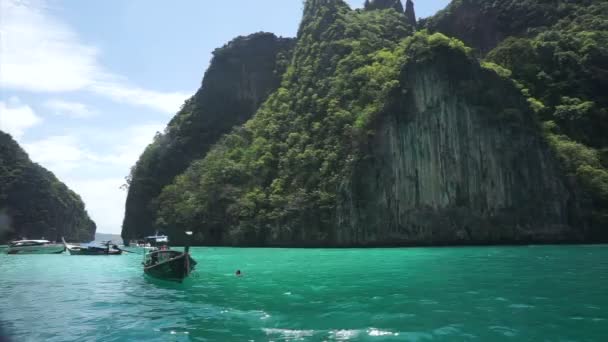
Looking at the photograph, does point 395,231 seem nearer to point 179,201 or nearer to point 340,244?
point 340,244

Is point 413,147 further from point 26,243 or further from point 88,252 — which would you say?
point 26,243

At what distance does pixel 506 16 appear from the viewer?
80.5 m

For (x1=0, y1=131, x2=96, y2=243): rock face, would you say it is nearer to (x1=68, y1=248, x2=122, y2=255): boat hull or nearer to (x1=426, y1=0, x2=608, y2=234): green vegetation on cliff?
(x1=68, y1=248, x2=122, y2=255): boat hull

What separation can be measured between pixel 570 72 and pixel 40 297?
68.7 meters

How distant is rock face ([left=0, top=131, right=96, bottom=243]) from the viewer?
94938mm

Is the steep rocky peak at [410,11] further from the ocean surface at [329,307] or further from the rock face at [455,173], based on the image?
the ocean surface at [329,307]

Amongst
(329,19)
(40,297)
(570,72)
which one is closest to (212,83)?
(329,19)

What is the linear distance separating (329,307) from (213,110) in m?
88.1

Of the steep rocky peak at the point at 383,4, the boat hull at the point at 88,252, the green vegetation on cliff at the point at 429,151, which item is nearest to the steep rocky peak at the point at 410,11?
the steep rocky peak at the point at 383,4

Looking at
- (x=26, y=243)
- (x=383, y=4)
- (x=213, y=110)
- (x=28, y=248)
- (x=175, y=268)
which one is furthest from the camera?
(x=383, y=4)

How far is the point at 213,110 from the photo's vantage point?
316ft

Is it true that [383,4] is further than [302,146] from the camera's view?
Yes

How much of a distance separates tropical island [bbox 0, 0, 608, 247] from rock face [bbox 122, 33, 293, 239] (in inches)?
22.6

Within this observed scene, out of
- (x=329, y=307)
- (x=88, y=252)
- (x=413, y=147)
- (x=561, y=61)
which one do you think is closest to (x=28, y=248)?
(x=88, y=252)
